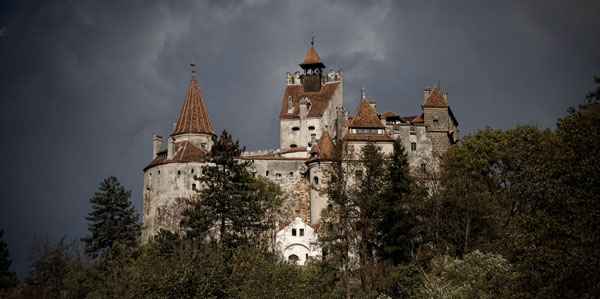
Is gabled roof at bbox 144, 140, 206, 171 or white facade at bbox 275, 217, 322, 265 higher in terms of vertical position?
gabled roof at bbox 144, 140, 206, 171

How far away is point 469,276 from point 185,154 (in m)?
43.8

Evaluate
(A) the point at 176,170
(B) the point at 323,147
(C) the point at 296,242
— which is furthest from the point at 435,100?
(A) the point at 176,170

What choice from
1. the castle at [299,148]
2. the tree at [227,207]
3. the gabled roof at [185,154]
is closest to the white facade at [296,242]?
the castle at [299,148]

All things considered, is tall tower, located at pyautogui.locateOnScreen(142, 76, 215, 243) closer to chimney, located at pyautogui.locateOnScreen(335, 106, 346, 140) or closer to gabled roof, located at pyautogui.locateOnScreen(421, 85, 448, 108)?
chimney, located at pyautogui.locateOnScreen(335, 106, 346, 140)

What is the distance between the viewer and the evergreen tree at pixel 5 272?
214 ft

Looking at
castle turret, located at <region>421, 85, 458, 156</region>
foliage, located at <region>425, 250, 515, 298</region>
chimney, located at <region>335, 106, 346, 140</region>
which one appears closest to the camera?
foliage, located at <region>425, 250, 515, 298</region>

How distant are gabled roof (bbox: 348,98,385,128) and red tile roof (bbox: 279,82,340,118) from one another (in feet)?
39.6

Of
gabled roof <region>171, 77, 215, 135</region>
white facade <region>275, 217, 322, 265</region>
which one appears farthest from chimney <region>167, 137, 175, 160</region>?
white facade <region>275, 217, 322, 265</region>

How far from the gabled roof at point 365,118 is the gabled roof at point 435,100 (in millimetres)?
7044

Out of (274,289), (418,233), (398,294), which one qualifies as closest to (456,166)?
(418,233)

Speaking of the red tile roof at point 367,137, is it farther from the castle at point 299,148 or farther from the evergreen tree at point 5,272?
the evergreen tree at point 5,272

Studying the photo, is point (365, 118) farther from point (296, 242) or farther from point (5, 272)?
point (5, 272)

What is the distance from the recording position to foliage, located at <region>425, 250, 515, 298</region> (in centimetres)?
4100

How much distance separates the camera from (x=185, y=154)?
80.6 meters
